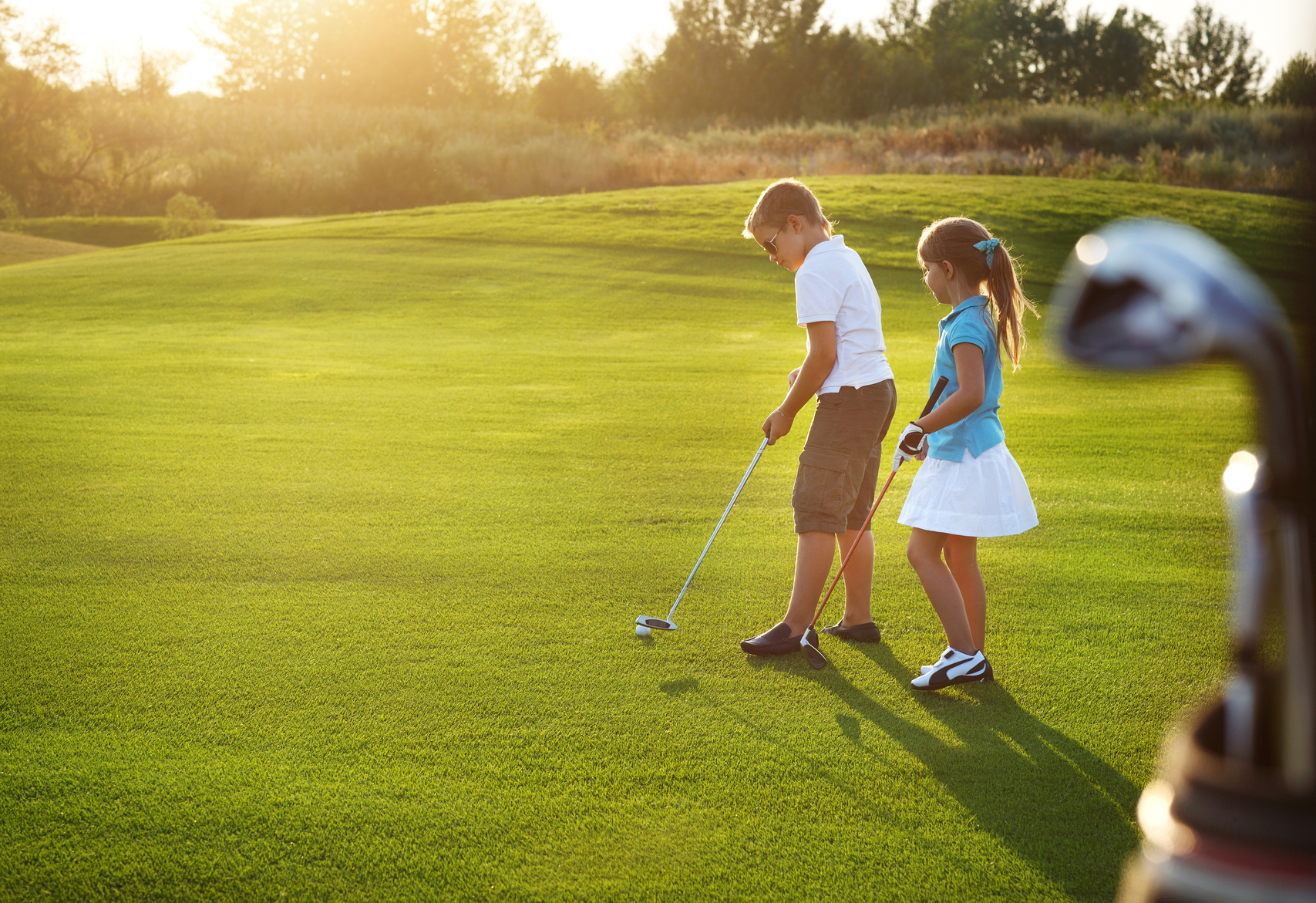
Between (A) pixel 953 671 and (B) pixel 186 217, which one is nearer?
(A) pixel 953 671

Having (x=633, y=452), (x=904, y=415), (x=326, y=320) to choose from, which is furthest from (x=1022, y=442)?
(x=326, y=320)

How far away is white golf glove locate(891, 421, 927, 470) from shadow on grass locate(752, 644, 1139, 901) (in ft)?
3.20

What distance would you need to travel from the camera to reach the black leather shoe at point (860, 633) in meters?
4.74

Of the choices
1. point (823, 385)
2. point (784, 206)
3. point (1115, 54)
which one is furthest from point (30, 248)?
point (1115, 54)

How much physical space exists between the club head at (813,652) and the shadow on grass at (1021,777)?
40mm

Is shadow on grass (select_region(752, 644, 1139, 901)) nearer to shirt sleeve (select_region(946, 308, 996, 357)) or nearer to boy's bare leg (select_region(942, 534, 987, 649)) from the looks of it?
boy's bare leg (select_region(942, 534, 987, 649))

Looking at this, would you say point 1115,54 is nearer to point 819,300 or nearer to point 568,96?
point 568,96

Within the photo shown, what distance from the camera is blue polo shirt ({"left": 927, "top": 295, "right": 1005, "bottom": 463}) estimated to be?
4.06 metres

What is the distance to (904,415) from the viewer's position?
10.5 metres

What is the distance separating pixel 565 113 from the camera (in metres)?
58.8

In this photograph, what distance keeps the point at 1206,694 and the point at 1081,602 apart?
114 cm

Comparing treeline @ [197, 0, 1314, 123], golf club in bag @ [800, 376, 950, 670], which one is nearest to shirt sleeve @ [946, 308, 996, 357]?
golf club in bag @ [800, 376, 950, 670]

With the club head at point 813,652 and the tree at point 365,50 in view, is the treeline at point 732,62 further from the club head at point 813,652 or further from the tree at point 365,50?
the club head at point 813,652

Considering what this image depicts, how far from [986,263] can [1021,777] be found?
204 centimetres
